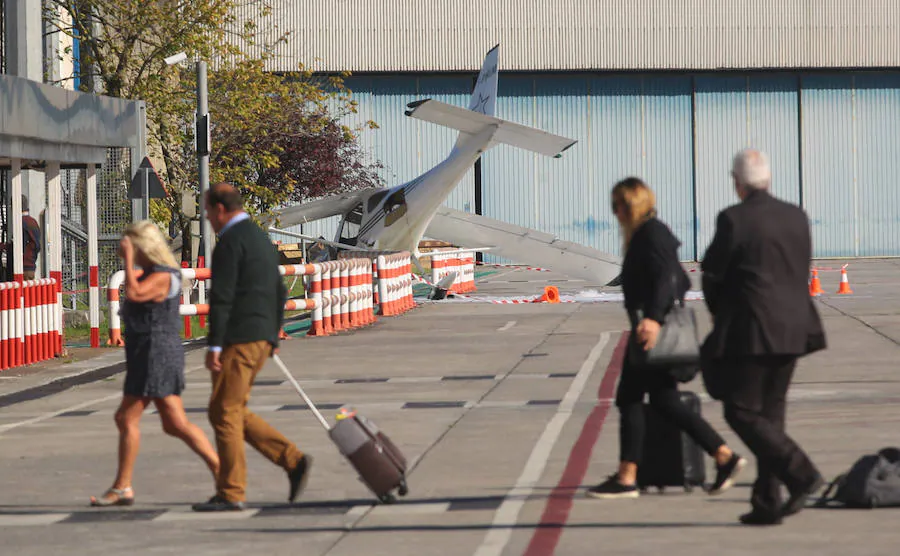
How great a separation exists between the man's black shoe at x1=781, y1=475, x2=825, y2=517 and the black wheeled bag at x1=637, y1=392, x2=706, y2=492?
39.4 inches

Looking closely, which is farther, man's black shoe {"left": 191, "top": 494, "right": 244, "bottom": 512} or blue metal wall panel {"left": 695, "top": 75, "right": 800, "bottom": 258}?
blue metal wall panel {"left": 695, "top": 75, "right": 800, "bottom": 258}

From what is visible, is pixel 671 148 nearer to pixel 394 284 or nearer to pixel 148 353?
pixel 394 284

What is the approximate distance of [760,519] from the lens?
817 centimetres

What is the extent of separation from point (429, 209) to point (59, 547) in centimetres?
2670

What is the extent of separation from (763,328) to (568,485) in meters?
2.13

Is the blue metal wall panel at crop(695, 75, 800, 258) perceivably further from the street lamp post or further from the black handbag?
the black handbag

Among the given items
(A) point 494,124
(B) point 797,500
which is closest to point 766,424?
(B) point 797,500

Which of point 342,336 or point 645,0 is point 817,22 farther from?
point 342,336

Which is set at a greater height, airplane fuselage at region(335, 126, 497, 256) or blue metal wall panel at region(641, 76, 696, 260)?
blue metal wall panel at region(641, 76, 696, 260)

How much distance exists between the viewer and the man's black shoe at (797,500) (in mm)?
8117

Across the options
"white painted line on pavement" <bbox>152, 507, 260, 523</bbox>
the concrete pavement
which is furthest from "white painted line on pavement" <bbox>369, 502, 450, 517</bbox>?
"white painted line on pavement" <bbox>152, 507, 260, 523</bbox>

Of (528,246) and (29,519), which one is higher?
(528,246)

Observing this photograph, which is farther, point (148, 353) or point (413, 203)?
point (413, 203)

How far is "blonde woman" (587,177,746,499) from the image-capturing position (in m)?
8.76
